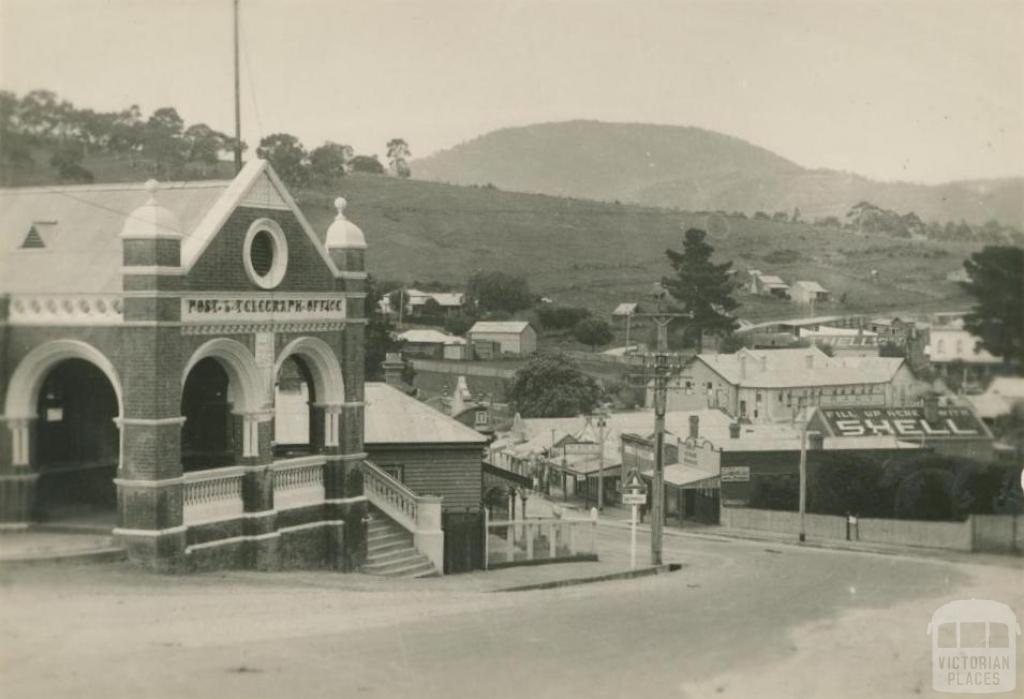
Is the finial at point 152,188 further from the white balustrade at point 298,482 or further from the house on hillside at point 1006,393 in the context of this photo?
the house on hillside at point 1006,393

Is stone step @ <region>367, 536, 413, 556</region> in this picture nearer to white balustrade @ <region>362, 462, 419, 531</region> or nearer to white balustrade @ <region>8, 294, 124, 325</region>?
white balustrade @ <region>362, 462, 419, 531</region>

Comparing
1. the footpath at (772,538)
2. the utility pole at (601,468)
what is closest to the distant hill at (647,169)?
the utility pole at (601,468)

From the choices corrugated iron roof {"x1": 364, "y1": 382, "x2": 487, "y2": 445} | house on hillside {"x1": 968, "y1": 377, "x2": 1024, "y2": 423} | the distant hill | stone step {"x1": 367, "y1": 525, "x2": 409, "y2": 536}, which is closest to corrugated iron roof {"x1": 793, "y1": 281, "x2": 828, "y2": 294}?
the distant hill

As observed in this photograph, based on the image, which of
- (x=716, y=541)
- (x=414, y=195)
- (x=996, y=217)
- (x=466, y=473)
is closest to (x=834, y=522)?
(x=716, y=541)

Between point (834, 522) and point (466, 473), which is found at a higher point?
point (466, 473)

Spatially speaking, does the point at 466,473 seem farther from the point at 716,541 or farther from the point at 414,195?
the point at 414,195

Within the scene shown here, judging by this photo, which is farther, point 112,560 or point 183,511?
point 183,511

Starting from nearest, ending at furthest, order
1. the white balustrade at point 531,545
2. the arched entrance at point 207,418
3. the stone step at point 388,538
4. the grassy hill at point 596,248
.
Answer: the arched entrance at point 207,418
the stone step at point 388,538
the white balustrade at point 531,545
the grassy hill at point 596,248
